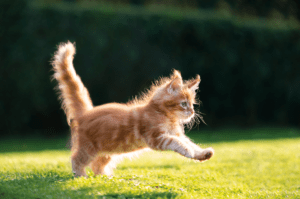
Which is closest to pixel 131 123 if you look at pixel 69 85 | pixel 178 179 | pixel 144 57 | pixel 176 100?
pixel 176 100

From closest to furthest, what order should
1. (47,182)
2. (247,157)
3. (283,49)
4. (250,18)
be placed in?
(47,182) < (247,157) < (283,49) < (250,18)

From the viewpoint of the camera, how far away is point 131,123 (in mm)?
4480

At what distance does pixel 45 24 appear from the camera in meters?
12.6

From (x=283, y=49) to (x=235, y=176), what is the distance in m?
10.9

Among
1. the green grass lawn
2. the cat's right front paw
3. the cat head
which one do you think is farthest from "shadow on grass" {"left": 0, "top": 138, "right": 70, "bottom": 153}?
the cat's right front paw

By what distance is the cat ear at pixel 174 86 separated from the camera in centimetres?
450

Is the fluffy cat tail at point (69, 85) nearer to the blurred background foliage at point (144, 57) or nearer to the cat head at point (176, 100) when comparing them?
the cat head at point (176, 100)

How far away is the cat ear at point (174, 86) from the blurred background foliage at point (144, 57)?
28.3ft

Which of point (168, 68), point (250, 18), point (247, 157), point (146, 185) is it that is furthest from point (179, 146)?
point (250, 18)

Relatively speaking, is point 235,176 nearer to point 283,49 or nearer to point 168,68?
point 168,68

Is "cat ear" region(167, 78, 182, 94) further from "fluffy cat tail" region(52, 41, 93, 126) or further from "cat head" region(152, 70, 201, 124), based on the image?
"fluffy cat tail" region(52, 41, 93, 126)

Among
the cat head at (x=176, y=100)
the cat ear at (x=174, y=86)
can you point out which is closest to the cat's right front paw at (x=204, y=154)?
the cat head at (x=176, y=100)

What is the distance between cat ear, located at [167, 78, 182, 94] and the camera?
4.50m

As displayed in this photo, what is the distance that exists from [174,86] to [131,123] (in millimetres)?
806
